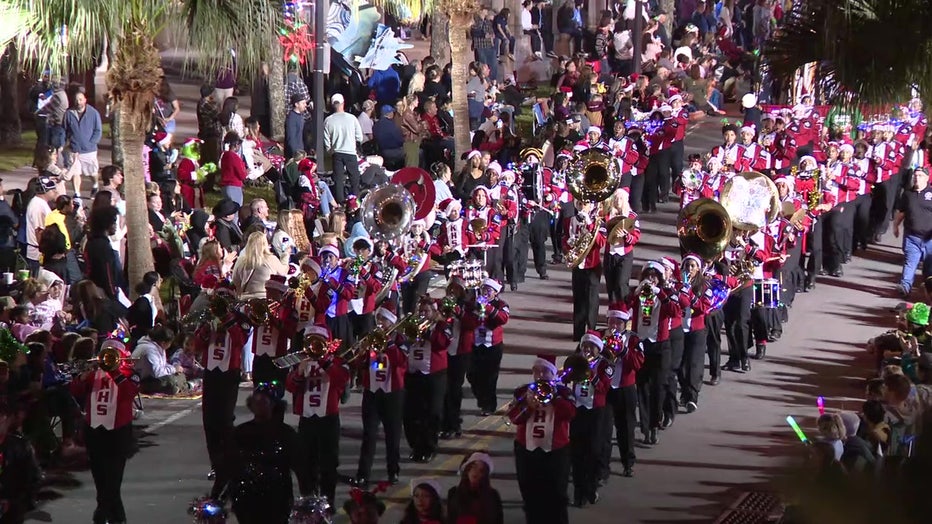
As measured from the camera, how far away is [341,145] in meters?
20.2

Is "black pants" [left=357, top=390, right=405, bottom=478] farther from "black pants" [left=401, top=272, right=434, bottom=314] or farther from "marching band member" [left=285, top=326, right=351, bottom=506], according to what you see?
"black pants" [left=401, top=272, right=434, bottom=314]

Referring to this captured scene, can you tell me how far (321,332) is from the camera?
446 inches

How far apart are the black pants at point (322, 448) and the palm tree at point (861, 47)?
15.6ft

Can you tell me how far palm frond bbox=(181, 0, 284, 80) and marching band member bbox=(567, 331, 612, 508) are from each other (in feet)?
15.1

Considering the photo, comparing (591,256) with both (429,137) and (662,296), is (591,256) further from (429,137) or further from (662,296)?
(429,137)

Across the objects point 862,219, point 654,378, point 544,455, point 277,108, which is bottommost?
point 544,455

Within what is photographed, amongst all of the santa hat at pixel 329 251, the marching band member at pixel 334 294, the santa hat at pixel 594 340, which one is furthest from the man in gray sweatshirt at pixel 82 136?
the santa hat at pixel 594 340

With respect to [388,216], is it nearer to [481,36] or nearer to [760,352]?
[760,352]

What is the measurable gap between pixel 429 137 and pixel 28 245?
8.50 m

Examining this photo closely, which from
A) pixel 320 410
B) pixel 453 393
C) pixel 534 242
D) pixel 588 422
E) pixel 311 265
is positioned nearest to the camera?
Result: pixel 320 410

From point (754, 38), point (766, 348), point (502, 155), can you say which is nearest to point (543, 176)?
point (502, 155)

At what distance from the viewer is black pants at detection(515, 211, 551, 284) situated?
1908cm

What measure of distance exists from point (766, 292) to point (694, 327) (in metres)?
2.34

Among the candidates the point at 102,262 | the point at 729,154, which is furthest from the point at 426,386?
the point at 729,154
